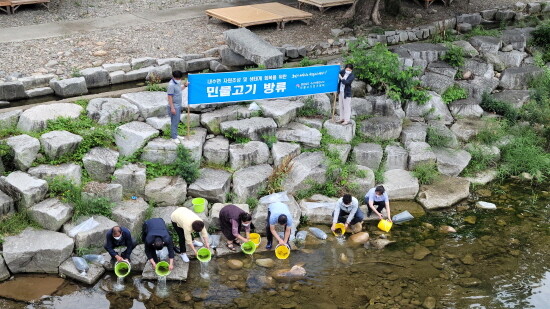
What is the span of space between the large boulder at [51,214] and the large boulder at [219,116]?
326 centimetres

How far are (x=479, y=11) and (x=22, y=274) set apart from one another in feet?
50.6

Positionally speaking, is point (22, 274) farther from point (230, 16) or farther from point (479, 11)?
point (479, 11)

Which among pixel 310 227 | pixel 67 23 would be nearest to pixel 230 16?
pixel 67 23

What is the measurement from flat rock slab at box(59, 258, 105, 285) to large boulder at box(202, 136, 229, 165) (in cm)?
312

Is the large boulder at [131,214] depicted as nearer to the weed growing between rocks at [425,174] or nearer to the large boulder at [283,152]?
the large boulder at [283,152]

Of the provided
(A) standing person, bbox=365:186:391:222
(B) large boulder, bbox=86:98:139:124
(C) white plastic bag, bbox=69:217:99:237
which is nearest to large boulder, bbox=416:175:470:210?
(A) standing person, bbox=365:186:391:222

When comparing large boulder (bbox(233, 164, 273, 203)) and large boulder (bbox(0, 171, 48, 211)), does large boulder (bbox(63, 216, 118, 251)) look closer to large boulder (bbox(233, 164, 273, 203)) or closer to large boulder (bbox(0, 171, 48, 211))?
large boulder (bbox(0, 171, 48, 211))

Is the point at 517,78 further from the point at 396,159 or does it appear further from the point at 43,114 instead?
the point at 43,114

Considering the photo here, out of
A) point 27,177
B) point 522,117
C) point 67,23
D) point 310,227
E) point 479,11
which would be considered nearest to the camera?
point 27,177

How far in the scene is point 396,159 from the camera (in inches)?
522

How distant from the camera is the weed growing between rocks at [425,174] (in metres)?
13.0

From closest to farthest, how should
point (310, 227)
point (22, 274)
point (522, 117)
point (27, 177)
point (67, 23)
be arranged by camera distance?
point (22, 274), point (27, 177), point (310, 227), point (522, 117), point (67, 23)

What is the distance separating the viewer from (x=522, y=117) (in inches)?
603

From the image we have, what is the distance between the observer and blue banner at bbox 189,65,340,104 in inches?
474
